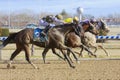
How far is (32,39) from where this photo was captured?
52.3ft

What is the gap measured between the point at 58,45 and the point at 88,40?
5.36 meters

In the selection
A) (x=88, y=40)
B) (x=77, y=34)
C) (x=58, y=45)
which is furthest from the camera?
(x=88, y=40)

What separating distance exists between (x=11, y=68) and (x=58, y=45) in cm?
206

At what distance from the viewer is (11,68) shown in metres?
15.9

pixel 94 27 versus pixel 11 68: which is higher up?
pixel 94 27

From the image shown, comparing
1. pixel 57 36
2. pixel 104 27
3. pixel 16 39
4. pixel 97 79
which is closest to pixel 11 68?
pixel 16 39

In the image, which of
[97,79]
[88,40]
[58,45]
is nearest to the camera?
[97,79]

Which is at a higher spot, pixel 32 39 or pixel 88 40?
pixel 32 39

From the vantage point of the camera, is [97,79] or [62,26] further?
[62,26]

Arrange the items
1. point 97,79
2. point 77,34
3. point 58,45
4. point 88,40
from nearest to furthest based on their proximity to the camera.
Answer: point 97,79, point 58,45, point 77,34, point 88,40

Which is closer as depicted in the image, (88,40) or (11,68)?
(11,68)

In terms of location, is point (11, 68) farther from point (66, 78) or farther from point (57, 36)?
point (66, 78)

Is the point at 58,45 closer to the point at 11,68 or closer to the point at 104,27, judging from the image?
the point at 11,68

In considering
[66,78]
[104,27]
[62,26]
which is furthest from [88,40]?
[66,78]
